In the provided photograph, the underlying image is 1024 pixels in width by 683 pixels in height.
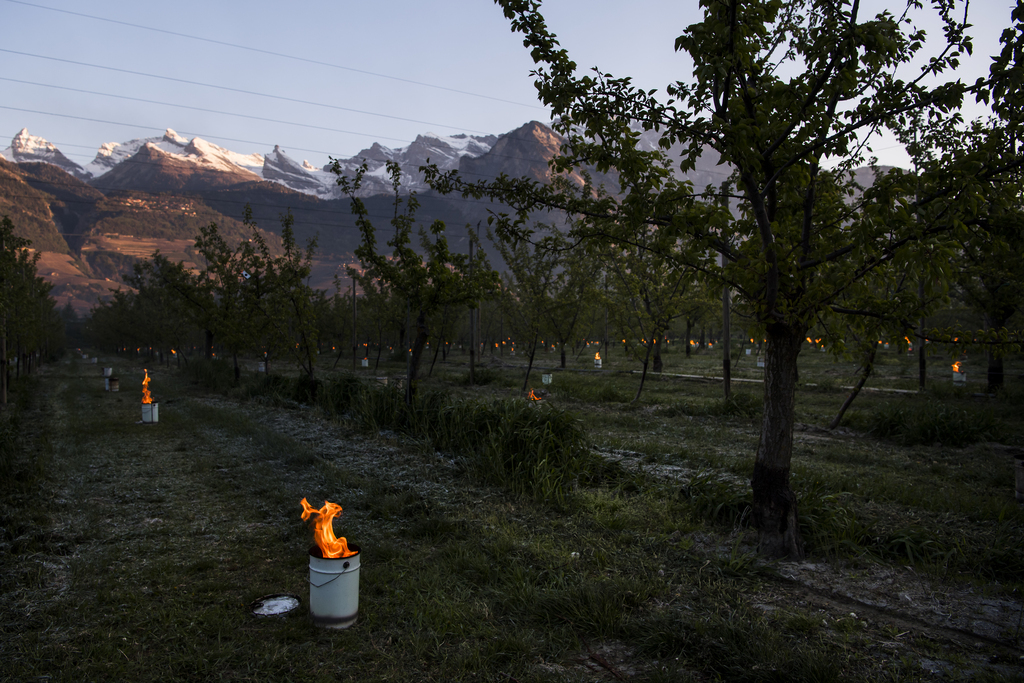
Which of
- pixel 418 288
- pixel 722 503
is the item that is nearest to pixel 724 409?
pixel 418 288

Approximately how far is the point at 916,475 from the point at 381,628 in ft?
26.6

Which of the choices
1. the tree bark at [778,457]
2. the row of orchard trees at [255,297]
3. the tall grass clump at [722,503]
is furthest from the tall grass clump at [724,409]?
the row of orchard trees at [255,297]

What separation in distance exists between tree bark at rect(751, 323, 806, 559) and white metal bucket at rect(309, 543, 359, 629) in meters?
3.75

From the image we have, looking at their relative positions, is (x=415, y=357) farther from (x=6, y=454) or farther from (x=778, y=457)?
(x=778, y=457)

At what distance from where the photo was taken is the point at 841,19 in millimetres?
4617

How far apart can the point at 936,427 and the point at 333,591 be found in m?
11.3

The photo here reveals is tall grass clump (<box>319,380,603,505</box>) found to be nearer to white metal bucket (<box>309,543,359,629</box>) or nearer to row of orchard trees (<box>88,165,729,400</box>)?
row of orchard trees (<box>88,165,729,400</box>)

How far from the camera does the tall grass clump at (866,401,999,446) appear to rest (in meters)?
10.2

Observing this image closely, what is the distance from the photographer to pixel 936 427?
10.3 meters

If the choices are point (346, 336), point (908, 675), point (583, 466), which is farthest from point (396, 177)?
point (346, 336)

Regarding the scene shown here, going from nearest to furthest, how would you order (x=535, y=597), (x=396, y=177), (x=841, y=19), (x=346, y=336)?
(x=535, y=597) → (x=841, y=19) → (x=396, y=177) → (x=346, y=336)

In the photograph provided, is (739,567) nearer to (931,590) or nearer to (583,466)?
(931,590)

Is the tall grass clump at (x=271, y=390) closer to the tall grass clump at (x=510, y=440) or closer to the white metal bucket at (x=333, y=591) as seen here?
the tall grass clump at (x=510, y=440)

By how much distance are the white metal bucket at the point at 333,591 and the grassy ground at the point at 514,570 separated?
0.13 metres
